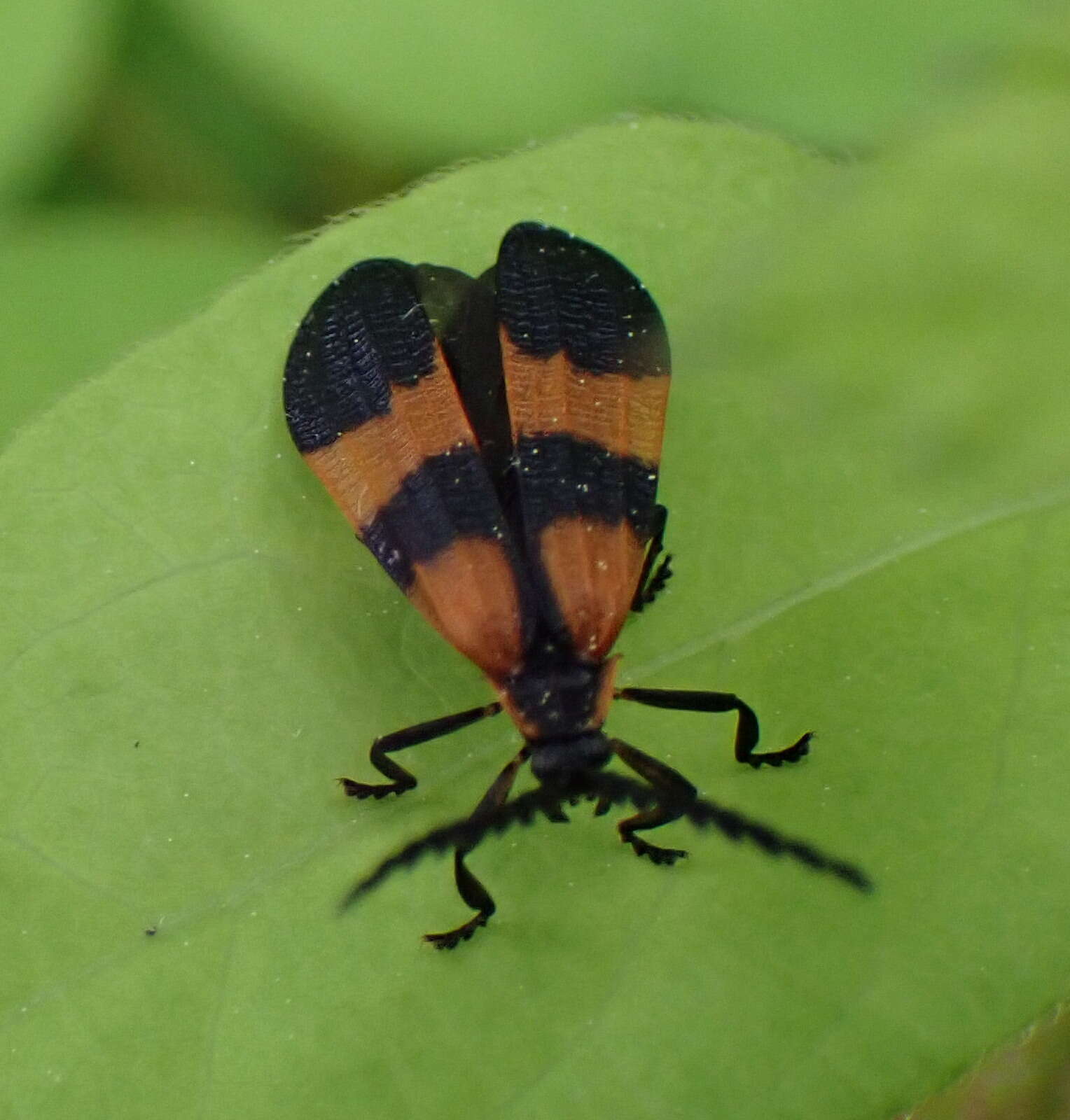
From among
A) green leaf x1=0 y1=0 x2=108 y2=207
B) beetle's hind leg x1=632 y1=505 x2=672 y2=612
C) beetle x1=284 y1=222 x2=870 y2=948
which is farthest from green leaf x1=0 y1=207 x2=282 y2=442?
beetle's hind leg x1=632 y1=505 x2=672 y2=612

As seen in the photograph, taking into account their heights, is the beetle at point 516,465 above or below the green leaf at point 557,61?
below

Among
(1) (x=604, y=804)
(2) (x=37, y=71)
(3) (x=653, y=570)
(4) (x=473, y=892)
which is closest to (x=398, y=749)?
(4) (x=473, y=892)

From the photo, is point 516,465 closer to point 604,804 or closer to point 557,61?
point 604,804

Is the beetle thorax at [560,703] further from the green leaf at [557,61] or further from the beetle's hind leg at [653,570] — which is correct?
the green leaf at [557,61]

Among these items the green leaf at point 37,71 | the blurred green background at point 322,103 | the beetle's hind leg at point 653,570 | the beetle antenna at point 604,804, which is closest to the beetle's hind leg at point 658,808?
the beetle antenna at point 604,804

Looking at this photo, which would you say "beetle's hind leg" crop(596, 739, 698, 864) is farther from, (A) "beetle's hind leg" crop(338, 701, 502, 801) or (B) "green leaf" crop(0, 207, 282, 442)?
(B) "green leaf" crop(0, 207, 282, 442)
